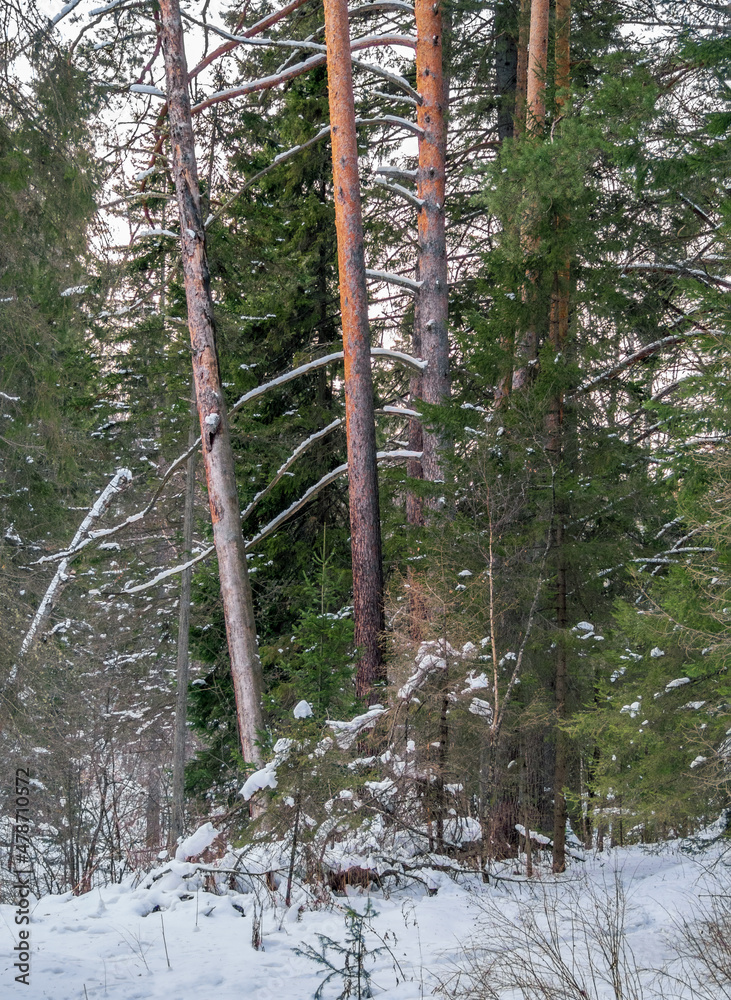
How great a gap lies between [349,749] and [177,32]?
7.26m

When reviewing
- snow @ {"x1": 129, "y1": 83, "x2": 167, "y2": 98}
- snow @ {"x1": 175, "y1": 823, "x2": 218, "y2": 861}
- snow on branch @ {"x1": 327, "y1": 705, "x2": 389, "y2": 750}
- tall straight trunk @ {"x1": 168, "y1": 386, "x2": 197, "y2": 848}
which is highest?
snow @ {"x1": 129, "y1": 83, "x2": 167, "y2": 98}

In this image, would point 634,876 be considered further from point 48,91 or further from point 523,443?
point 48,91

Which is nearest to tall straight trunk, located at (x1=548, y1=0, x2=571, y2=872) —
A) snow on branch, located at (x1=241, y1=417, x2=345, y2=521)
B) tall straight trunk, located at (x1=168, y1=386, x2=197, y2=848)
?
snow on branch, located at (x1=241, y1=417, x2=345, y2=521)

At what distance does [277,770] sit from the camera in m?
5.69

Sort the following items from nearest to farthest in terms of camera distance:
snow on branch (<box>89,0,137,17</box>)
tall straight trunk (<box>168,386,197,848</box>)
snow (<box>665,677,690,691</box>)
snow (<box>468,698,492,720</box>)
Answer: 1. snow (<box>665,677,690,691</box>)
2. snow (<box>468,698,492,720</box>)
3. snow on branch (<box>89,0,137,17</box>)
4. tall straight trunk (<box>168,386,197,848</box>)

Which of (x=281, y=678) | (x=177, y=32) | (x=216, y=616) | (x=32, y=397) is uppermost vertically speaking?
(x=177, y=32)

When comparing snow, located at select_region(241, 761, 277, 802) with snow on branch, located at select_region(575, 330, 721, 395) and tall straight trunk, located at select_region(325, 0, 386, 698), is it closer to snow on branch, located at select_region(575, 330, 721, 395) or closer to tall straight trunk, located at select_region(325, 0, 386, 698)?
tall straight trunk, located at select_region(325, 0, 386, 698)

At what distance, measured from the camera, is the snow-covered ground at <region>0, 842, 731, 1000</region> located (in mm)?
4043

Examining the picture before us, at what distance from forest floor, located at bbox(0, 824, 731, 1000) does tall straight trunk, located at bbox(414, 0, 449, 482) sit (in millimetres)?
4717

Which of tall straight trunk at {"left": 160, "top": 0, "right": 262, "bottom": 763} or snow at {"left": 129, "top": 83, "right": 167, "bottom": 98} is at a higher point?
snow at {"left": 129, "top": 83, "right": 167, "bottom": 98}

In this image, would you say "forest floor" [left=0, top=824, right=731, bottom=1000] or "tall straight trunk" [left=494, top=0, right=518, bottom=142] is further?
"tall straight trunk" [left=494, top=0, right=518, bottom=142]

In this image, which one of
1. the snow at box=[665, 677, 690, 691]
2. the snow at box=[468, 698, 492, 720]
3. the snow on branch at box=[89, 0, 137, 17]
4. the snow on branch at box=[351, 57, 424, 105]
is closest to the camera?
the snow at box=[665, 677, 690, 691]

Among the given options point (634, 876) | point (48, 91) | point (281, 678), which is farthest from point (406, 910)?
point (48, 91)

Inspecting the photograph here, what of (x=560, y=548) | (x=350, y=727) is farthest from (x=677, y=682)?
(x=350, y=727)
